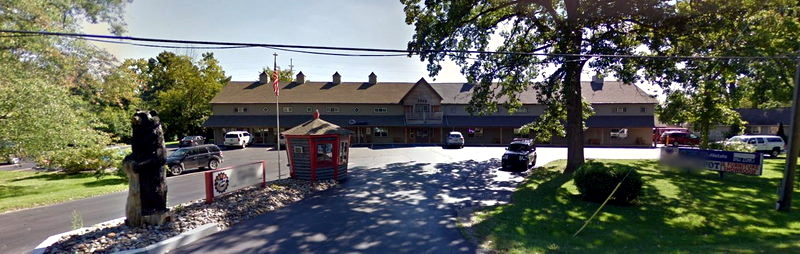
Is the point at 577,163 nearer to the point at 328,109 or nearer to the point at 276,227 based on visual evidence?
the point at 276,227

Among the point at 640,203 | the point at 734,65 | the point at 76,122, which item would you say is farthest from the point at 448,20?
the point at 76,122

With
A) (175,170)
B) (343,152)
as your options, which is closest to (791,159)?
(343,152)

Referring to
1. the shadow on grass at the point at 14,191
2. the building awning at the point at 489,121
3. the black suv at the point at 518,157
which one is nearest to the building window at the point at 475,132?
the building awning at the point at 489,121

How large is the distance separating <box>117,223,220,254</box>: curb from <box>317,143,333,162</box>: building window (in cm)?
564

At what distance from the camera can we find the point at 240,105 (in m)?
38.3

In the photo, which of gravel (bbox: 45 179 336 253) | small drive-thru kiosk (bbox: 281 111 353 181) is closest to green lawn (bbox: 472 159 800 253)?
gravel (bbox: 45 179 336 253)

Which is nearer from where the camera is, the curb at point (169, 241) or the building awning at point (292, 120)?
the curb at point (169, 241)

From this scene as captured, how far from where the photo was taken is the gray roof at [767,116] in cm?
4169

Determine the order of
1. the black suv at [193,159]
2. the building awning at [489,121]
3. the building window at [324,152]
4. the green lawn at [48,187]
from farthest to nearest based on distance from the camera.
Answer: the building awning at [489,121]
the black suv at [193,159]
the building window at [324,152]
the green lawn at [48,187]

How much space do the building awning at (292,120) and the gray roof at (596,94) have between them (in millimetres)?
7367

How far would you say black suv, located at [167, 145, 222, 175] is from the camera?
1712cm

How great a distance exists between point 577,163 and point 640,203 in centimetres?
600

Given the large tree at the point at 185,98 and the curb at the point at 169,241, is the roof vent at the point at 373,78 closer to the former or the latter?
the large tree at the point at 185,98

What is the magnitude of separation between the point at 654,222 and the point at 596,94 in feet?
117
